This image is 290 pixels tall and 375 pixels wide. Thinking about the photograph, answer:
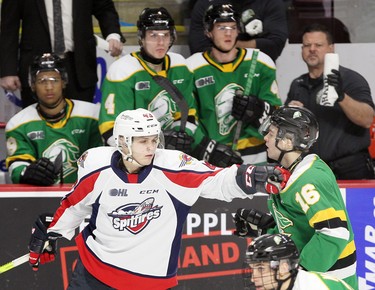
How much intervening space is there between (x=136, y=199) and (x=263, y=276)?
116 cm

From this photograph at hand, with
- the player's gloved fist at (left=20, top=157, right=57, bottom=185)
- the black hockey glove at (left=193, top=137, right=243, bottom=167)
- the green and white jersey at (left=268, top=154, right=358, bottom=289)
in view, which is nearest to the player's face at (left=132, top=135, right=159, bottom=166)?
the green and white jersey at (left=268, top=154, right=358, bottom=289)

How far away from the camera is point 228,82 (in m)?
6.08

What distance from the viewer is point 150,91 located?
5.92 metres

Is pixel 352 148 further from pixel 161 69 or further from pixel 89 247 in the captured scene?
pixel 89 247

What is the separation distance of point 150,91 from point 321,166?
5.68ft

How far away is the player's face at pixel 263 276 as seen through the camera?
3629 mm

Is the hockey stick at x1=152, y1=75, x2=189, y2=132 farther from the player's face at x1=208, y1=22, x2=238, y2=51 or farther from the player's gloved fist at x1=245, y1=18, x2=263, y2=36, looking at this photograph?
the player's gloved fist at x1=245, y1=18, x2=263, y2=36

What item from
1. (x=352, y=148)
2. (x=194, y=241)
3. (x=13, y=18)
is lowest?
(x=194, y=241)

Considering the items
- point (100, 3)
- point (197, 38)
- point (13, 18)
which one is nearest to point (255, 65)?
point (197, 38)

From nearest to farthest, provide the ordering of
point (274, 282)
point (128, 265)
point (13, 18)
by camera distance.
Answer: point (274, 282) → point (128, 265) → point (13, 18)

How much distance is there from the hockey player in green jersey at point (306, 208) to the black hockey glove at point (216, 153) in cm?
110

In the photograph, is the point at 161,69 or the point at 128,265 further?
the point at 161,69

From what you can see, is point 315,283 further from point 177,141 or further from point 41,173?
point 41,173

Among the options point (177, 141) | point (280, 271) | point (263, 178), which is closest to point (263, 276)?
point (280, 271)
